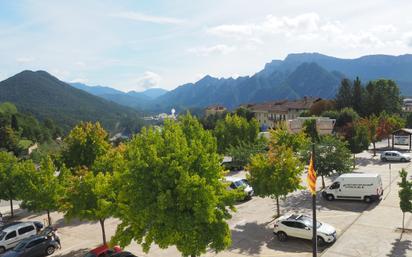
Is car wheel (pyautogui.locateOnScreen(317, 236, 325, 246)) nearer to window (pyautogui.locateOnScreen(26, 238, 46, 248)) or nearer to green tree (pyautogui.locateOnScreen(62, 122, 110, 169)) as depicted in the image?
window (pyautogui.locateOnScreen(26, 238, 46, 248))

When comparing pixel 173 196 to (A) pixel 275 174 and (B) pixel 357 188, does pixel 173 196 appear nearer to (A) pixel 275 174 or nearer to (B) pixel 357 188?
(A) pixel 275 174

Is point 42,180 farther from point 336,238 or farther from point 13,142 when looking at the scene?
point 13,142

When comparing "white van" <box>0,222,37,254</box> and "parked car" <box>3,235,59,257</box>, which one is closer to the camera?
"parked car" <box>3,235,59,257</box>

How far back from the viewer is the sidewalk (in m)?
19.9

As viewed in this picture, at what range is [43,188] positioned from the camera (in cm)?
2825

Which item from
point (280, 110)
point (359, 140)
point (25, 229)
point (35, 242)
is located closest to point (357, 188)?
point (359, 140)

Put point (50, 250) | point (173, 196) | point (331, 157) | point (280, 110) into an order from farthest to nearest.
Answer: point (280, 110), point (331, 157), point (50, 250), point (173, 196)

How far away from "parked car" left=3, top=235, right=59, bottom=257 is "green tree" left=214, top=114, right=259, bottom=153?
1290 inches

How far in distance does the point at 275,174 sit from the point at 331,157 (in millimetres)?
9023

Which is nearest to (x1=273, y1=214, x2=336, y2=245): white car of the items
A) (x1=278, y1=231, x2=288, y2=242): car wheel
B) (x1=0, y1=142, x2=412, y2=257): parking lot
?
(x1=278, y1=231, x2=288, y2=242): car wheel

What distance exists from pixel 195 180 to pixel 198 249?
3.12m

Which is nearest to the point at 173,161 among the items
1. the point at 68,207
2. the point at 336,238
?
the point at 68,207

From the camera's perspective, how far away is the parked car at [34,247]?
22703 mm

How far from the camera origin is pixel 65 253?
24094mm
